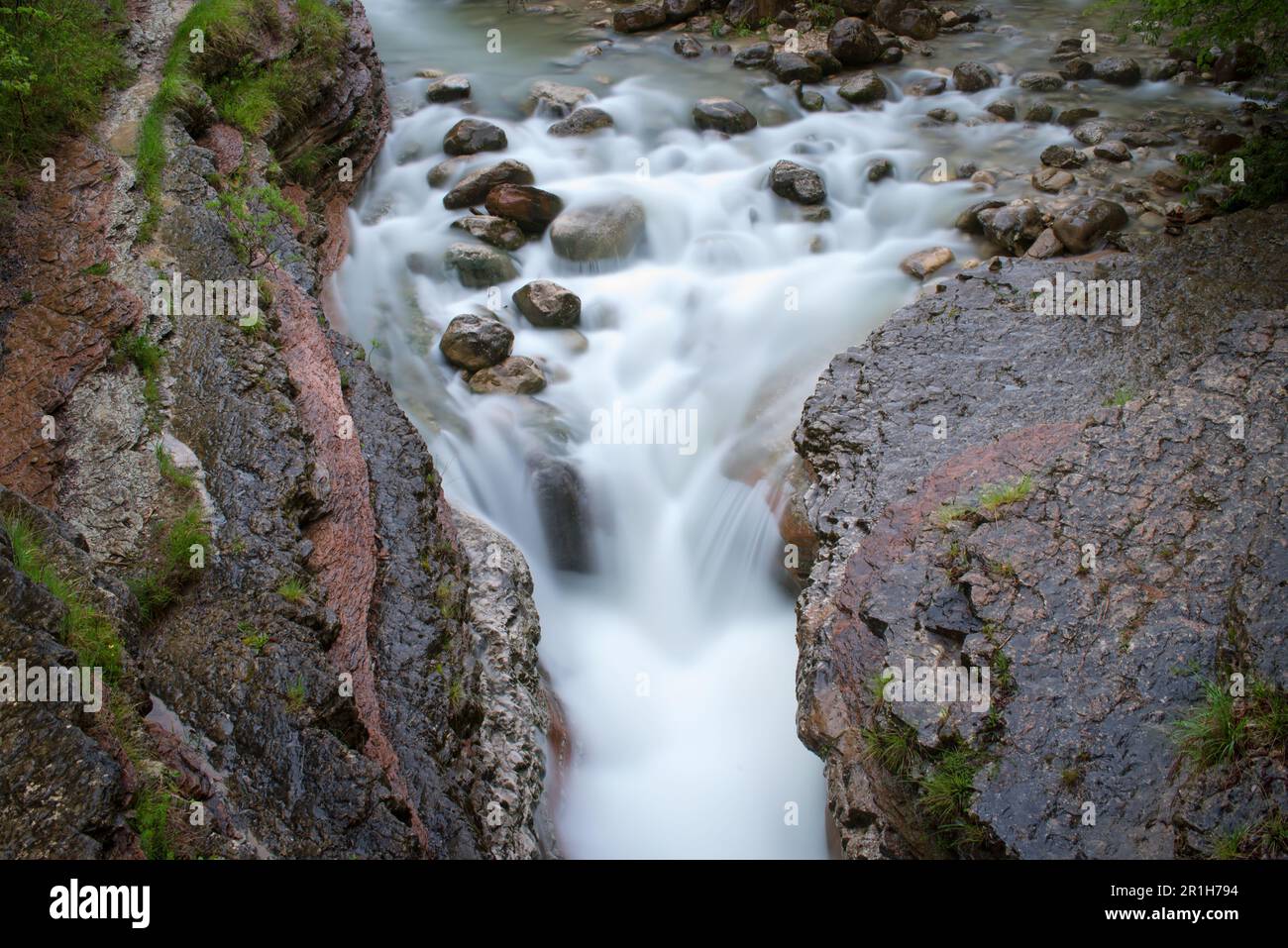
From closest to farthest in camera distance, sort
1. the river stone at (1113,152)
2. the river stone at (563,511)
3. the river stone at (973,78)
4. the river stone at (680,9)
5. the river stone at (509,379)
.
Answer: the river stone at (563,511) < the river stone at (509,379) < the river stone at (1113,152) < the river stone at (973,78) < the river stone at (680,9)

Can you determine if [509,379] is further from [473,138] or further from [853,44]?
[853,44]

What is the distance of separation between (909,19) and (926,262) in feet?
25.8

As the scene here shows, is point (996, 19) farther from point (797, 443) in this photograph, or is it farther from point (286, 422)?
point (286, 422)

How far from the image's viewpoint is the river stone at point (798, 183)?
11438 millimetres

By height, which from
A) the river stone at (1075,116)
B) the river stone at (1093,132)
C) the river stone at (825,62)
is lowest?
the river stone at (1093,132)

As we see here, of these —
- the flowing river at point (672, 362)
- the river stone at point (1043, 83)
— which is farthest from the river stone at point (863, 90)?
the river stone at point (1043, 83)

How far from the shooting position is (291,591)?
4742mm

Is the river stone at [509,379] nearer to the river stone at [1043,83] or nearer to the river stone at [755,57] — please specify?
the river stone at [755,57]

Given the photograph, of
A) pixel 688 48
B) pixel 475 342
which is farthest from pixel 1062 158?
pixel 475 342

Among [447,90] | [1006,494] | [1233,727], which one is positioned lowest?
[1233,727]

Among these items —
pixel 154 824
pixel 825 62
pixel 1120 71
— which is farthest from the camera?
pixel 825 62

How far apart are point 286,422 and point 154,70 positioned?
16.6 ft

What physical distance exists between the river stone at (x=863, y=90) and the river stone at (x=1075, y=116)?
253cm
